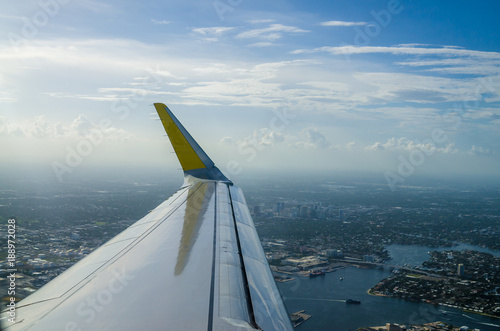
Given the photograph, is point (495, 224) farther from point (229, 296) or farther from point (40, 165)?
point (40, 165)

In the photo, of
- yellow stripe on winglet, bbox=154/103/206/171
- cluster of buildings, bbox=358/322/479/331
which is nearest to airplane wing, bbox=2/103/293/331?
yellow stripe on winglet, bbox=154/103/206/171

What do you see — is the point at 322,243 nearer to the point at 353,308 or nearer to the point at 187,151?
the point at 353,308

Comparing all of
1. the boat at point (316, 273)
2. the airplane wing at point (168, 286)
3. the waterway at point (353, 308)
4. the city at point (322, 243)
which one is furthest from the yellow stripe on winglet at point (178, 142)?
the boat at point (316, 273)

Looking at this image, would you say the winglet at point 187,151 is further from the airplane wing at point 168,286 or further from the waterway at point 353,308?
the waterway at point 353,308

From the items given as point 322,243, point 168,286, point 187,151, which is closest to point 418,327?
point 187,151

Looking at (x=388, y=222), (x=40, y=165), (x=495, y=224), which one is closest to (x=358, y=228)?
(x=388, y=222)

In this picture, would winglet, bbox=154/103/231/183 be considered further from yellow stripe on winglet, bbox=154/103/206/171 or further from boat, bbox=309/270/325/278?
boat, bbox=309/270/325/278
